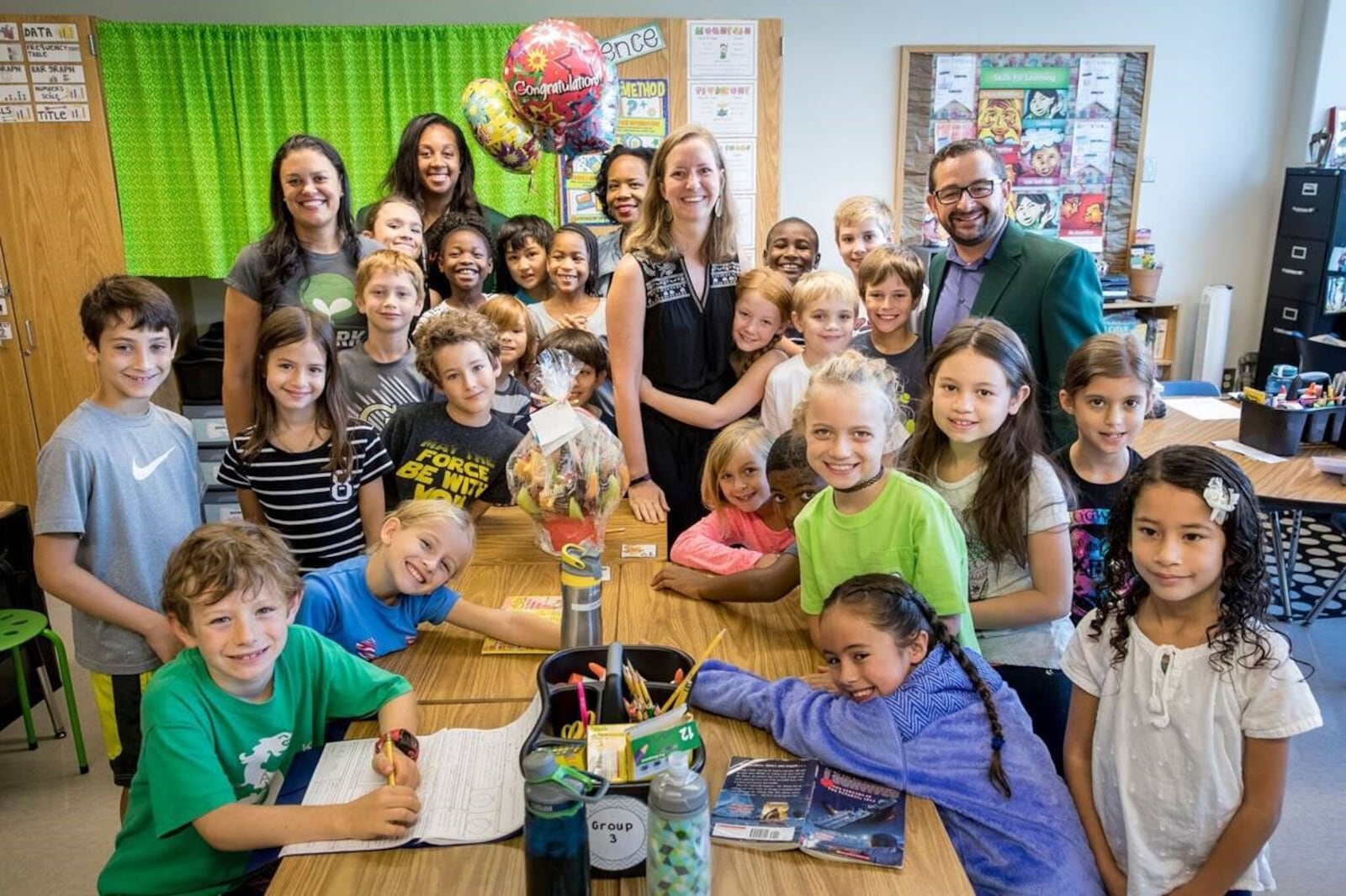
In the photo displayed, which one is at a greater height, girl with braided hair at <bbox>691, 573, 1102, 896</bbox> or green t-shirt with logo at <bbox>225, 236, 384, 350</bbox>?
green t-shirt with logo at <bbox>225, 236, 384, 350</bbox>

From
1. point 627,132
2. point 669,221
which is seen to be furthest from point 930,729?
point 627,132

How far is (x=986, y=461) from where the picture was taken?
1898 mm

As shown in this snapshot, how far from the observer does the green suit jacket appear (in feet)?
7.57

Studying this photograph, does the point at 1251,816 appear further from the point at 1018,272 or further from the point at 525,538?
the point at 525,538

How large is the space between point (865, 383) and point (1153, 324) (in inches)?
185

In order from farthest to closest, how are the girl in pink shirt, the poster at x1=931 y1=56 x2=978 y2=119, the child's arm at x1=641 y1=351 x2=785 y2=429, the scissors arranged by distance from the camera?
the poster at x1=931 y1=56 x2=978 y2=119 < the child's arm at x1=641 y1=351 x2=785 y2=429 < the girl in pink shirt < the scissors

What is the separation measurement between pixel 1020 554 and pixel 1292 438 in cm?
185

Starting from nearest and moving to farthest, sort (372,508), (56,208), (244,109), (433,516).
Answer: (433,516)
(372,508)
(56,208)
(244,109)

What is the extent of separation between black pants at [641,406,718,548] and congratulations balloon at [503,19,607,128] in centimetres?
115

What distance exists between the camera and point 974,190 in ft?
7.75

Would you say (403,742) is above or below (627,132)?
below

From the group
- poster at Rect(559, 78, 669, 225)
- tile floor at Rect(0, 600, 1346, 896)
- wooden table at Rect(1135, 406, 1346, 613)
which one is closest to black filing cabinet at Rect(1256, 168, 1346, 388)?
wooden table at Rect(1135, 406, 1346, 613)

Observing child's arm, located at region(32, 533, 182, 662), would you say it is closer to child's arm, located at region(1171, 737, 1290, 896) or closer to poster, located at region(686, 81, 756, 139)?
child's arm, located at region(1171, 737, 1290, 896)

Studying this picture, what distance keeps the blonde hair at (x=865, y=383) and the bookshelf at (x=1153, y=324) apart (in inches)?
169
